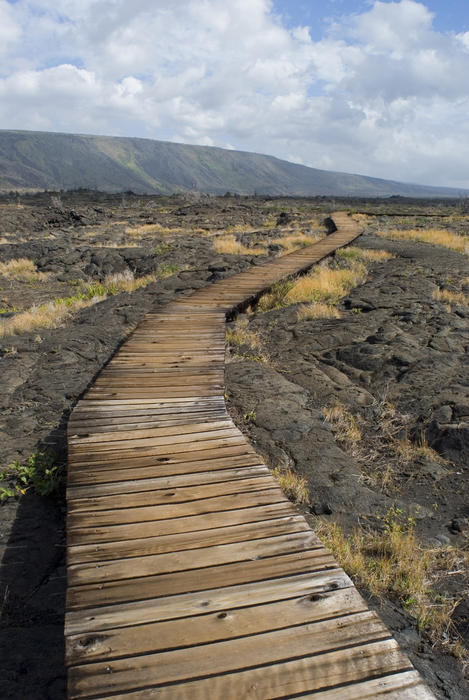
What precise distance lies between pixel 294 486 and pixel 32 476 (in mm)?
2617

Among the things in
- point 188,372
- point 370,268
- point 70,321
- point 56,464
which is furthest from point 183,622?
point 370,268

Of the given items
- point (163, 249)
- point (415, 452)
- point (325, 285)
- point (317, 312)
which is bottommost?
point (415, 452)

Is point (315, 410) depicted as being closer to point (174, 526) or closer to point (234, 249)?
point (174, 526)

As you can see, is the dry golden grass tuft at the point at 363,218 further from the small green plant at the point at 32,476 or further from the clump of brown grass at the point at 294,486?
the small green plant at the point at 32,476

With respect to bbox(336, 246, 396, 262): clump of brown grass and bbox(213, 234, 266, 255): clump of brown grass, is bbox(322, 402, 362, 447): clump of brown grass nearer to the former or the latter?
bbox(336, 246, 396, 262): clump of brown grass

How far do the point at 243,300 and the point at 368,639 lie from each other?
8365 millimetres

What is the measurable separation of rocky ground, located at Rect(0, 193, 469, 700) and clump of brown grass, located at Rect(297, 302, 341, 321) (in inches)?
7.0

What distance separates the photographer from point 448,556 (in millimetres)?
3758

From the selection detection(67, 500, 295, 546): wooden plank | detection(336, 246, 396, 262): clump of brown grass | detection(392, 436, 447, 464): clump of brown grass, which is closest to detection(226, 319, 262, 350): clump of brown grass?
detection(392, 436, 447, 464): clump of brown grass

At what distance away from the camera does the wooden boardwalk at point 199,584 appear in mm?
2123

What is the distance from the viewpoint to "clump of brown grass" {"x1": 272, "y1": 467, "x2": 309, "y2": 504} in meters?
4.54

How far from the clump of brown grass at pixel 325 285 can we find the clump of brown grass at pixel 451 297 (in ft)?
7.25

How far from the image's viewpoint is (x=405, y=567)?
11.5 ft

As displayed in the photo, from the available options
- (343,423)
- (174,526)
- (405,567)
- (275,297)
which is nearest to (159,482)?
(174,526)
